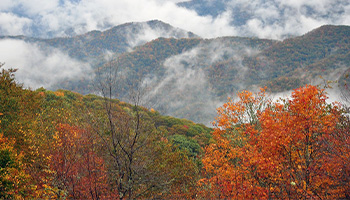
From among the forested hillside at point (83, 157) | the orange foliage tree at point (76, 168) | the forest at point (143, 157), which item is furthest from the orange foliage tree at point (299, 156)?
the orange foliage tree at point (76, 168)

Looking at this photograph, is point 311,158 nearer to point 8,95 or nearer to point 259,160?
point 259,160

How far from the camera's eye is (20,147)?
63.8 ft

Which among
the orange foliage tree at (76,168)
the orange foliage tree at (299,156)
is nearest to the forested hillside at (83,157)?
the orange foliage tree at (76,168)

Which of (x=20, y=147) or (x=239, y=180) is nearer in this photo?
(x=239, y=180)

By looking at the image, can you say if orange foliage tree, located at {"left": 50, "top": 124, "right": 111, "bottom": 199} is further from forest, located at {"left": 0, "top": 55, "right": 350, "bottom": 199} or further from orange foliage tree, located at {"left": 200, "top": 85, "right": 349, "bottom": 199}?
orange foliage tree, located at {"left": 200, "top": 85, "right": 349, "bottom": 199}

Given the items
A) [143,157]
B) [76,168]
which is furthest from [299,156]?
[76,168]

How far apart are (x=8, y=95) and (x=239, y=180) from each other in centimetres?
2288

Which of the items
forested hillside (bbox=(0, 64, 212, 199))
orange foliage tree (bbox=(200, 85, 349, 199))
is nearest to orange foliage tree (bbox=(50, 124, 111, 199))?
forested hillside (bbox=(0, 64, 212, 199))

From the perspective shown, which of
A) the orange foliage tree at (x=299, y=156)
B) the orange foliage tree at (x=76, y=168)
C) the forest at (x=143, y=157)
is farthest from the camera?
the orange foliage tree at (x=299, y=156)

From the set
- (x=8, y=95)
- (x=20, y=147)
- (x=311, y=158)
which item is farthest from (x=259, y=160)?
(x=8, y=95)

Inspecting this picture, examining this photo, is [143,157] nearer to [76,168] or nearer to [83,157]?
[83,157]

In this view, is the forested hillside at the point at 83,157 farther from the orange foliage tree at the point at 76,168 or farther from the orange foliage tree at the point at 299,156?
the orange foliage tree at the point at 299,156

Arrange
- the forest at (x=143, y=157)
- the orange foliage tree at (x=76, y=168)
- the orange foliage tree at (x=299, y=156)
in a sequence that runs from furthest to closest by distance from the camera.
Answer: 1. the orange foliage tree at (x=299, y=156)
2. the orange foliage tree at (x=76, y=168)
3. the forest at (x=143, y=157)

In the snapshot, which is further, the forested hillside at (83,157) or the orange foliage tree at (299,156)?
the orange foliage tree at (299,156)
